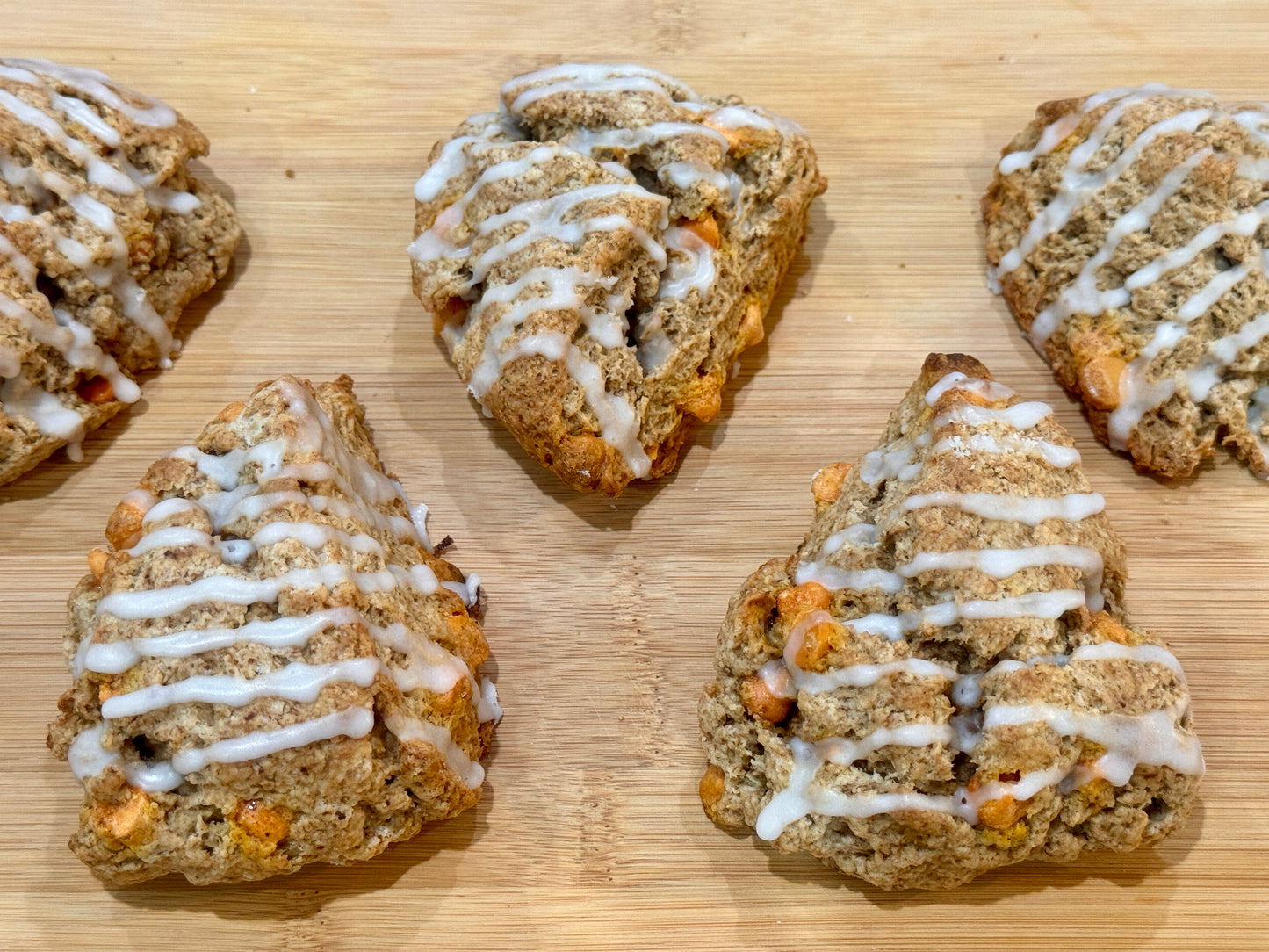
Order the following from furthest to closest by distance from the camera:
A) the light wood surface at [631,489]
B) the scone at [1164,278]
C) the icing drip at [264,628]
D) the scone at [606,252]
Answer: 1. the scone at [1164,278]
2. the scone at [606,252]
3. the light wood surface at [631,489]
4. the icing drip at [264,628]

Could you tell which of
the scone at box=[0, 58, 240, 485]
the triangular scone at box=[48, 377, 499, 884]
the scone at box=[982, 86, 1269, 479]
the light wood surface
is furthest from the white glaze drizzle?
the scone at box=[0, 58, 240, 485]

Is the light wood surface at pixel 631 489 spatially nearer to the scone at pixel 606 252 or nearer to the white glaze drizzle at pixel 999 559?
the scone at pixel 606 252

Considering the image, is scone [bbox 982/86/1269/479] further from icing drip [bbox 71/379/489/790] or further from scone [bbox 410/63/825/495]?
icing drip [bbox 71/379/489/790]

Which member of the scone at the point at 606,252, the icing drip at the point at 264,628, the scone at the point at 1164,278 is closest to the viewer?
the icing drip at the point at 264,628

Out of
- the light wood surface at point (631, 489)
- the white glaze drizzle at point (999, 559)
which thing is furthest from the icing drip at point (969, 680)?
the light wood surface at point (631, 489)

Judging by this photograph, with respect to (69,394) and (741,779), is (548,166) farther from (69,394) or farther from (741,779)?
(741,779)

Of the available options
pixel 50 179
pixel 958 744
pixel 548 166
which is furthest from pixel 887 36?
pixel 50 179

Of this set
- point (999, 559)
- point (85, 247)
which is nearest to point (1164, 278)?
point (999, 559)

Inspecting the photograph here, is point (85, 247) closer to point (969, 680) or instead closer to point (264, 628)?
point (264, 628)
